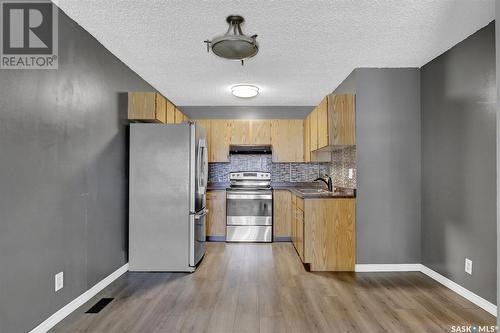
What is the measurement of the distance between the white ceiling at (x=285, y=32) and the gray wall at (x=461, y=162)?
0.25m

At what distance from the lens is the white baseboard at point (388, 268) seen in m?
3.54

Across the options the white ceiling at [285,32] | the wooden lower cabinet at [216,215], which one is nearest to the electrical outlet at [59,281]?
the white ceiling at [285,32]

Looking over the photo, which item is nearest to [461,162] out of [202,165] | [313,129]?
[313,129]

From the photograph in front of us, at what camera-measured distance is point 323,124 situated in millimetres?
3865

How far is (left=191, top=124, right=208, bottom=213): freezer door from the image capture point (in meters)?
3.64

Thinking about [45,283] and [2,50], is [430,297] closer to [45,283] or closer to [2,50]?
[45,283]

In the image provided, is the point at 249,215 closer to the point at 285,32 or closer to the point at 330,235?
the point at 330,235

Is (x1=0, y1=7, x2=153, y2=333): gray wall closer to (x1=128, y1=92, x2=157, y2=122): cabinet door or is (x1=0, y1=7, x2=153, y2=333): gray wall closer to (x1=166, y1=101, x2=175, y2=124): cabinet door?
(x1=128, y1=92, x2=157, y2=122): cabinet door

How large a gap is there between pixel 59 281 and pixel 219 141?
138 inches

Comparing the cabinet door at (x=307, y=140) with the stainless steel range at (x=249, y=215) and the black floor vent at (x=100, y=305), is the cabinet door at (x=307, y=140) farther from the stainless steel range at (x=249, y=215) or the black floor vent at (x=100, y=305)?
the black floor vent at (x=100, y=305)

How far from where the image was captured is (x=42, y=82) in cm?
222

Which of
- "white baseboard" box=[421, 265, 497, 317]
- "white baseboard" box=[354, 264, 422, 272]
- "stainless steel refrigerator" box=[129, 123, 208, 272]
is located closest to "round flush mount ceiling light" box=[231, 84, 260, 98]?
"stainless steel refrigerator" box=[129, 123, 208, 272]

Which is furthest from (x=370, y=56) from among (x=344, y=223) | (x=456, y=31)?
(x=344, y=223)

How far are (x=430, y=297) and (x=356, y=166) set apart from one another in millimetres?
1495
